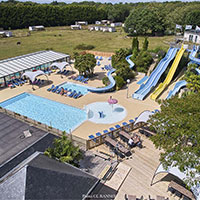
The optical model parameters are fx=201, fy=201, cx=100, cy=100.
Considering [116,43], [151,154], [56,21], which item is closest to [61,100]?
[151,154]

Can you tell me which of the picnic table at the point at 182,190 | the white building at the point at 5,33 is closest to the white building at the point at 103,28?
the white building at the point at 5,33

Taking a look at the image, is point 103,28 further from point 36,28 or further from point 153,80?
point 153,80

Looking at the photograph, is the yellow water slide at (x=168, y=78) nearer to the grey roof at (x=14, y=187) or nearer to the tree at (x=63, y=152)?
the tree at (x=63, y=152)

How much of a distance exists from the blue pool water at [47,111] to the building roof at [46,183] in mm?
9792

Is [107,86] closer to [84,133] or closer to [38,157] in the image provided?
[84,133]

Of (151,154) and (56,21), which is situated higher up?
(56,21)

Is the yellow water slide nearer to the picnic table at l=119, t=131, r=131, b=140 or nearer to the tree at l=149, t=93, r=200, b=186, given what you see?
the picnic table at l=119, t=131, r=131, b=140

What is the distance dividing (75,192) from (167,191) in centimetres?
674

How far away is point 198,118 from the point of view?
12.0 meters

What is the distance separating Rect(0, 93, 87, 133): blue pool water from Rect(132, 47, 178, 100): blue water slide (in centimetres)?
819

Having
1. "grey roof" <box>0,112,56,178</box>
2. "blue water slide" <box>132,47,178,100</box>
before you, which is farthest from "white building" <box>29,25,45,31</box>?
"grey roof" <box>0,112,56,178</box>

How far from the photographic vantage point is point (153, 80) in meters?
29.8

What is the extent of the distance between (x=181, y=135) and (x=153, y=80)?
61.5ft

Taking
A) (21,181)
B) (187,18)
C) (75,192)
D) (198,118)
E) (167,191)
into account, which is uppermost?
(187,18)
